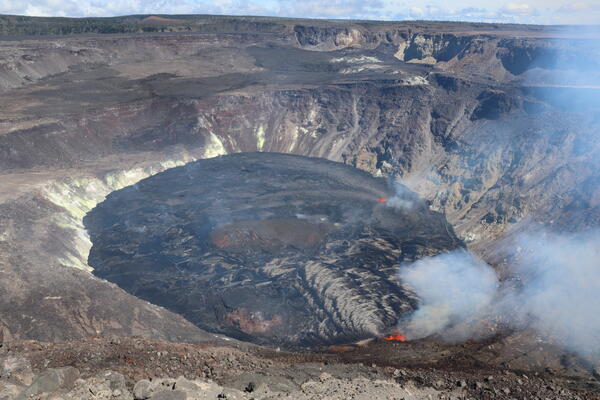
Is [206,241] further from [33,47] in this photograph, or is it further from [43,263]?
[33,47]

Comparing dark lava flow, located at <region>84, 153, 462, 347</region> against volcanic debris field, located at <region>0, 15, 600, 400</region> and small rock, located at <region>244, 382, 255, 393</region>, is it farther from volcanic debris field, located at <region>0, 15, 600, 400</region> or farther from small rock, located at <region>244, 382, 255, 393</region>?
small rock, located at <region>244, 382, 255, 393</region>

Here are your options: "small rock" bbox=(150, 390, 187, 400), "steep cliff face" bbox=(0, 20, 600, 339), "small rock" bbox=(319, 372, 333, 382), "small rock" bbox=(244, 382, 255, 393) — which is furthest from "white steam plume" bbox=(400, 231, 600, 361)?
"small rock" bbox=(150, 390, 187, 400)

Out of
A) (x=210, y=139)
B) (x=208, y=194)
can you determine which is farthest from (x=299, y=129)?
→ (x=208, y=194)

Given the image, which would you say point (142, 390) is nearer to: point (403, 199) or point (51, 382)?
point (51, 382)

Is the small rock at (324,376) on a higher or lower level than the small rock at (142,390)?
higher

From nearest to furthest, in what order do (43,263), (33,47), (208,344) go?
(208,344)
(43,263)
(33,47)

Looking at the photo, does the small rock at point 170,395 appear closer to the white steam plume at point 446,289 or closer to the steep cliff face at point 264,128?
the steep cliff face at point 264,128

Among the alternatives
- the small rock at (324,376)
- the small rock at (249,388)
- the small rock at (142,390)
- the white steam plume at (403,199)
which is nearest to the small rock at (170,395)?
the small rock at (142,390)
